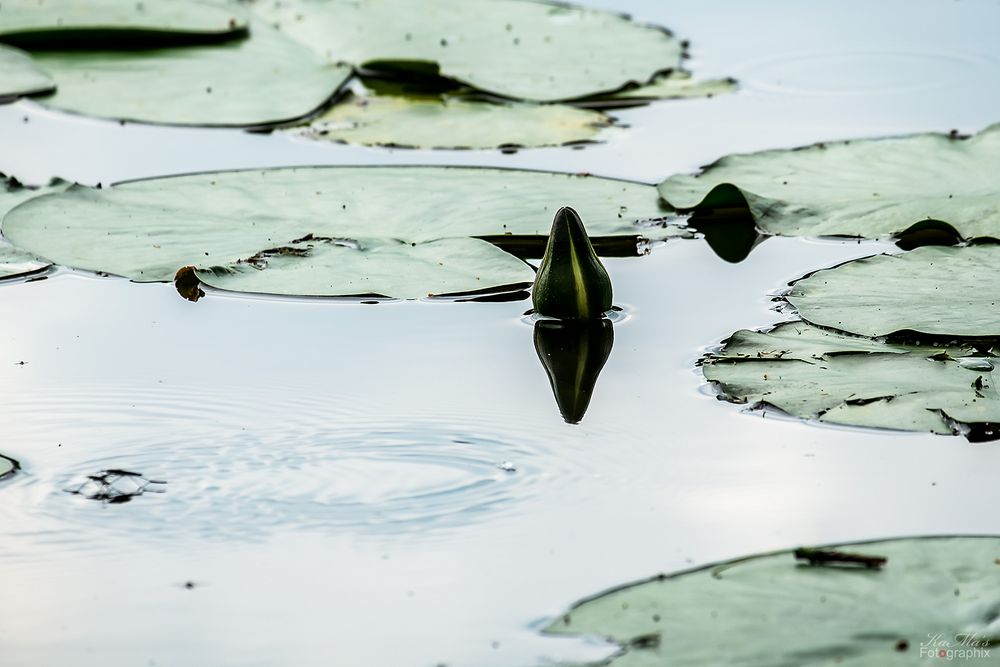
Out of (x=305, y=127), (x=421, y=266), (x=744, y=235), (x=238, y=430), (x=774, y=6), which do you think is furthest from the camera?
(x=774, y=6)

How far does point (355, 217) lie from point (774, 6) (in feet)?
9.23

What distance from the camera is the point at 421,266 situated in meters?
3.23

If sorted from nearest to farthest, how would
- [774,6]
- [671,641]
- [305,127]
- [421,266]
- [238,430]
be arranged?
[671,641] → [238,430] → [421,266] → [305,127] → [774,6]

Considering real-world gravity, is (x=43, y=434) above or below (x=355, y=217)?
below

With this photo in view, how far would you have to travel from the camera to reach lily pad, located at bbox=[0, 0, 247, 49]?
17.1ft

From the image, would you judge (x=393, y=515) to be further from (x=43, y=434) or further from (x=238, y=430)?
(x=43, y=434)

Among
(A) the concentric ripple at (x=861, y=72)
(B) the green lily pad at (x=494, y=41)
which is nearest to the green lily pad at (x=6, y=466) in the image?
(B) the green lily pad at (x=494, y=41)

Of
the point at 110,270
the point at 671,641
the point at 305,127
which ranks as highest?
the point at 305,127

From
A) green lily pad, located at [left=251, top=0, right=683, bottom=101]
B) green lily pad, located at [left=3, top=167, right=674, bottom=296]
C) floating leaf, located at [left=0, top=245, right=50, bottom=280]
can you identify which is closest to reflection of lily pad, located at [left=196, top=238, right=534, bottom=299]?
green lily pad, located at [left=3, top=167, right=674, bottom=296]

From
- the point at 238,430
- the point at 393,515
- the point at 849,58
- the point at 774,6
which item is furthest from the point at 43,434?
the point at 774,6

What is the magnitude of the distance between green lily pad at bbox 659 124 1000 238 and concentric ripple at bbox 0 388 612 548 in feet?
4.00

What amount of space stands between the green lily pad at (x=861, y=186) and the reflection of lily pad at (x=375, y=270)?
0.59 metres

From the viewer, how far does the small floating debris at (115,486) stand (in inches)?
92.8

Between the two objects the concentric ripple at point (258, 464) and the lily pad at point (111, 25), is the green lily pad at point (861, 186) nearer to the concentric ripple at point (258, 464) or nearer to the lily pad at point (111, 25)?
the concentric ripple at point (258, 464)
